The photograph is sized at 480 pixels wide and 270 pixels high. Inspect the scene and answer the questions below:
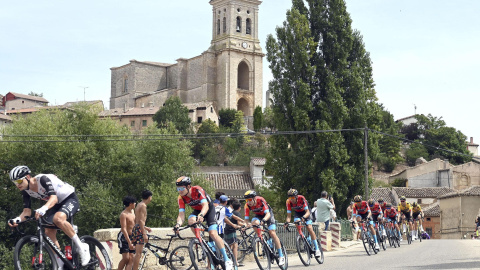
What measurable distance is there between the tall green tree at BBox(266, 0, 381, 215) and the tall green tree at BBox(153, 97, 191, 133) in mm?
67736

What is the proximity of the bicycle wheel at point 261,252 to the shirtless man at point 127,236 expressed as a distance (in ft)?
7.52

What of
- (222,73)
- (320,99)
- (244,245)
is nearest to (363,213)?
(244,245)

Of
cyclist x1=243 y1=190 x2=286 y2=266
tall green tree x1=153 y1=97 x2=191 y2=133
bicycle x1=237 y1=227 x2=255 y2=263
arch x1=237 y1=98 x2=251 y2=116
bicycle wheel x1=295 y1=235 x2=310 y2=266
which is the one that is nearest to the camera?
cyclist x1=243 y1=190 x2=286 y2=266

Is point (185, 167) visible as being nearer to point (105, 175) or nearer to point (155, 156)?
point (155, 156)

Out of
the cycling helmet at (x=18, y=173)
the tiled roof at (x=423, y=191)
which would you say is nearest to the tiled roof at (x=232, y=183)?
the tiled roof at (x=423, y=191)

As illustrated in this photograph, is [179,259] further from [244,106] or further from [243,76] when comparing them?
[243,76]

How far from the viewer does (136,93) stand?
5797 inches

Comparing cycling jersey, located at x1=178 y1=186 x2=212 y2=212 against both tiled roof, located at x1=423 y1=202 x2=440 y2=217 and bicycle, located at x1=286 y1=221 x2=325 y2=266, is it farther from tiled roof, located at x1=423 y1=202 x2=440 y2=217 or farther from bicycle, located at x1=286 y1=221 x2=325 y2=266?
tiled roof, located at x1=423 y1=202 x2=440 y2=217

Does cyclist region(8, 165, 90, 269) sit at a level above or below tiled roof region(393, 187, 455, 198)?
above

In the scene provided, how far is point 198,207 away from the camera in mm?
11281

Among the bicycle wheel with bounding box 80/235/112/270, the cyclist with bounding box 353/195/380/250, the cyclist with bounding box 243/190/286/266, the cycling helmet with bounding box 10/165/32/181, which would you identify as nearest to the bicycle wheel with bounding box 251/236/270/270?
the cyclist with bounding box 243/190/286/266

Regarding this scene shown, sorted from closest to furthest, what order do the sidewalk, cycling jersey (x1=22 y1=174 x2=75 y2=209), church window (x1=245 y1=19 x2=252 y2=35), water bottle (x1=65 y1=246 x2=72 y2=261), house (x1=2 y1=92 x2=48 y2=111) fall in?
cycling jersey (x1=22 y1=174 x2=75 y2=209)
water bottle (x1=65 y1=246 x2=72 y2=261)
the sidewalk
church window (x1=245 y1=19 x2=252 y2=35)
house (x1=2 y1=92 x2=48 y2=111)

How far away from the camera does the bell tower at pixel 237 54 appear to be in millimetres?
130000

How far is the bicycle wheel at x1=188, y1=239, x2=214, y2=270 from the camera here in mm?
10758
